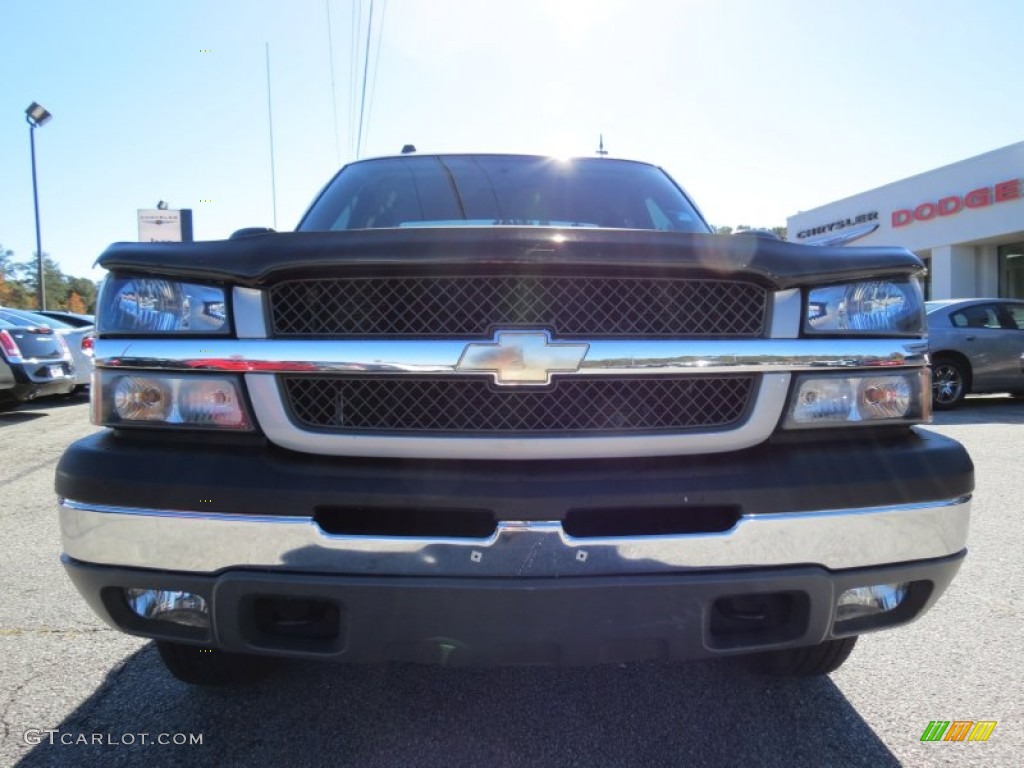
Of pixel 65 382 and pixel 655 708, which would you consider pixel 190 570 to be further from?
pixel 65 382

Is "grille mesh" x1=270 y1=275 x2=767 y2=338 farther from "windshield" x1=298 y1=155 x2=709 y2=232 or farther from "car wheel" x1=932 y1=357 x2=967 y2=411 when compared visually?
"car wheel" x1=932 y1=357 x2=967 y2=411

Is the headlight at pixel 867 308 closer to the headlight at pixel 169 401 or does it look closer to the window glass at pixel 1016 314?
the headlight at pixel 169 401

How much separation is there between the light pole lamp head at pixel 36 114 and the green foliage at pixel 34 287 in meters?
28.3

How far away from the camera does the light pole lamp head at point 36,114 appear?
21719 mm

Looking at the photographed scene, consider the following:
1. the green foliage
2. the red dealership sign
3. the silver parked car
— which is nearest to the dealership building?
the red dealership sign

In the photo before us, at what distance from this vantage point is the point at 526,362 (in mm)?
1585

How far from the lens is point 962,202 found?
1984 cm

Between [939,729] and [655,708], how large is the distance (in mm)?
828

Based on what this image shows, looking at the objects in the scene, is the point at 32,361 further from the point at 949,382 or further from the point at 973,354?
the point at 973,354

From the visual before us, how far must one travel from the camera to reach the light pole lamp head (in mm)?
21719

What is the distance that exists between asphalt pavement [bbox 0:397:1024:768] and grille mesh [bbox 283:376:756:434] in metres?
0.95

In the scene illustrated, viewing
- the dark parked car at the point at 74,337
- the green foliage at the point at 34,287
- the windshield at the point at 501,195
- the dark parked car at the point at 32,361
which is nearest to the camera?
the windshield at the point at 501,195

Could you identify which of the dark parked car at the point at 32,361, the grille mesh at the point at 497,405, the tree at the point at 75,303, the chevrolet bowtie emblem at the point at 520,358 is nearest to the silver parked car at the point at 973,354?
the grille mesh at the point at 497,405

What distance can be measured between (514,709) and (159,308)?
154 cm
